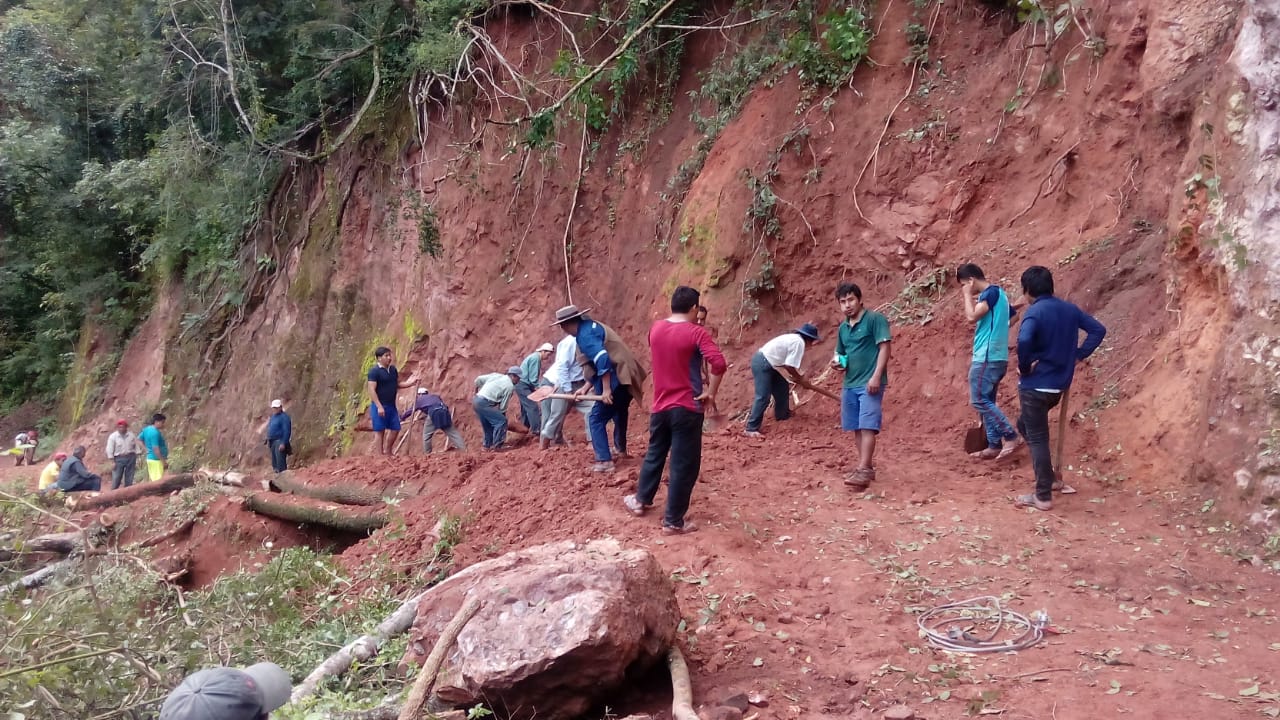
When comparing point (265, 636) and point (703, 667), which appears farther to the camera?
point (265, 636)

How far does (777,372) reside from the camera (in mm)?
8766

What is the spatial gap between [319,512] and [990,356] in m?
6.69

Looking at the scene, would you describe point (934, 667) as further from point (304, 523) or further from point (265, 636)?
point (304, 523)

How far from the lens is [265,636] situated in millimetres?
5621

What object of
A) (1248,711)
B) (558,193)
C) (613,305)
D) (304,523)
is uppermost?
(558,193)

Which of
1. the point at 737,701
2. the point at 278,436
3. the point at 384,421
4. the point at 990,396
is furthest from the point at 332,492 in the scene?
the point at 990,396

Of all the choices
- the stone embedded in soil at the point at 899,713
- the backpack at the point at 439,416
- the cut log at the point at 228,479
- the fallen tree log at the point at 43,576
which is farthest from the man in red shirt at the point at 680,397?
the cut log at the point at 228,479

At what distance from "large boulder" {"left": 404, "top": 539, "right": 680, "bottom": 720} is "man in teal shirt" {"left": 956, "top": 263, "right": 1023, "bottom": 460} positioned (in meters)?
3.75

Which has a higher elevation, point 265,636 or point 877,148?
point 877,148

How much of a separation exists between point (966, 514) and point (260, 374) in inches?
624

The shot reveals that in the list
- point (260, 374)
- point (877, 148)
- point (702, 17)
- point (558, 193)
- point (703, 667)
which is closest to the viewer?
point (703, 667)

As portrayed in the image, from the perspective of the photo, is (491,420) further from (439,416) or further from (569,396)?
(569,396)

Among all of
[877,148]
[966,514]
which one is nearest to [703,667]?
[966,514]

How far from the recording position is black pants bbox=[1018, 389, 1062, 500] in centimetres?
593
